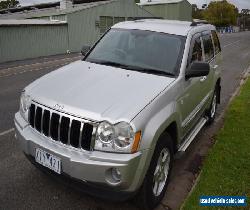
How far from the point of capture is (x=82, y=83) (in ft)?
12.7

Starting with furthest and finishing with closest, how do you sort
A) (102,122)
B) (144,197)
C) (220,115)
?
(220,115) < (144,197) < (102,122)

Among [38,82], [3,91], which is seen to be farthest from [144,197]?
[3,91]

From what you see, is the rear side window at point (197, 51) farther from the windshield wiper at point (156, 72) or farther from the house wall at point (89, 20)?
the house wall at point (89, 20)

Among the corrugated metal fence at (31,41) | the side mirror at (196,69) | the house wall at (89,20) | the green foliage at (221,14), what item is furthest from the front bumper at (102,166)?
the green foliage at (221,14)

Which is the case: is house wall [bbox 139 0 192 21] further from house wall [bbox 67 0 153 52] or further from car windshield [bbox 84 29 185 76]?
car windshield [bbox 84 29 185 76]

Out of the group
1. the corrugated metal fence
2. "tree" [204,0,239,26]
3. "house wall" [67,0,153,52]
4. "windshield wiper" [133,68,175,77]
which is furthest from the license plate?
"tree" [204,0,239,26]

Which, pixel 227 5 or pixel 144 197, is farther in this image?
pixel 227 5

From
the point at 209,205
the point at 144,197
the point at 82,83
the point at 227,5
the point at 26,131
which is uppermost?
the point at 227,5

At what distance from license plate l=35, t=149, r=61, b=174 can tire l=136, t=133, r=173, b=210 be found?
0.93 m

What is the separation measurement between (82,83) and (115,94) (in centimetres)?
54

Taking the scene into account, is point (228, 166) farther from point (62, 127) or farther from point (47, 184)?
point (62, 127)

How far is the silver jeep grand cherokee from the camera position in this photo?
10.3 ft

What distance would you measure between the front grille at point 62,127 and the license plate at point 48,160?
19 centimetres

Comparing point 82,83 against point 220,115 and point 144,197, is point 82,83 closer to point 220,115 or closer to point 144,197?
point 144,197
